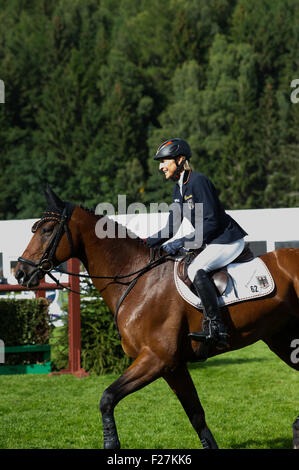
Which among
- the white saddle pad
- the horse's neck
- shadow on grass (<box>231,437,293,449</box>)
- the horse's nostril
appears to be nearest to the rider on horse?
the white saddle pad

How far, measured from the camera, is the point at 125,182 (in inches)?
2239

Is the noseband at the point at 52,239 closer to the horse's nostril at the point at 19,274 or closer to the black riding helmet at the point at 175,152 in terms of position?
the horse's nostril at the point at 19,274

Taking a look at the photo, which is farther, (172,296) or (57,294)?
(57,294)

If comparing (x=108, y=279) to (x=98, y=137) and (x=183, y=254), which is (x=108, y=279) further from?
(x=98, y=137)

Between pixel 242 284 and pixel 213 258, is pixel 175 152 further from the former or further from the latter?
pixel 242 284

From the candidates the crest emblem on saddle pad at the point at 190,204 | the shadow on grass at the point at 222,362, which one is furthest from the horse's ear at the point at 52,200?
the shadow on grass at the point at 222,362

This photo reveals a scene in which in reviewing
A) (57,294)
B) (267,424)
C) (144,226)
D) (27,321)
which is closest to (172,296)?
(267,424)

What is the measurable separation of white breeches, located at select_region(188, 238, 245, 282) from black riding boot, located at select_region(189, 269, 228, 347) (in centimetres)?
15

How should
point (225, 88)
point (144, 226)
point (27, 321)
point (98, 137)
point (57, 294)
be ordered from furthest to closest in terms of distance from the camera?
point (98, 137) → point (225, 88) → point (144, 226) → point (57, 294) → point (27, 321)

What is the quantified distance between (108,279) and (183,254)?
0.69 m

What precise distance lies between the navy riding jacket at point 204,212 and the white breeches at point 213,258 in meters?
0.06

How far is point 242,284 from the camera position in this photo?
5344mm

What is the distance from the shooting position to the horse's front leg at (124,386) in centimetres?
465

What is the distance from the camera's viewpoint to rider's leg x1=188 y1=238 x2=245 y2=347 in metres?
5.02
